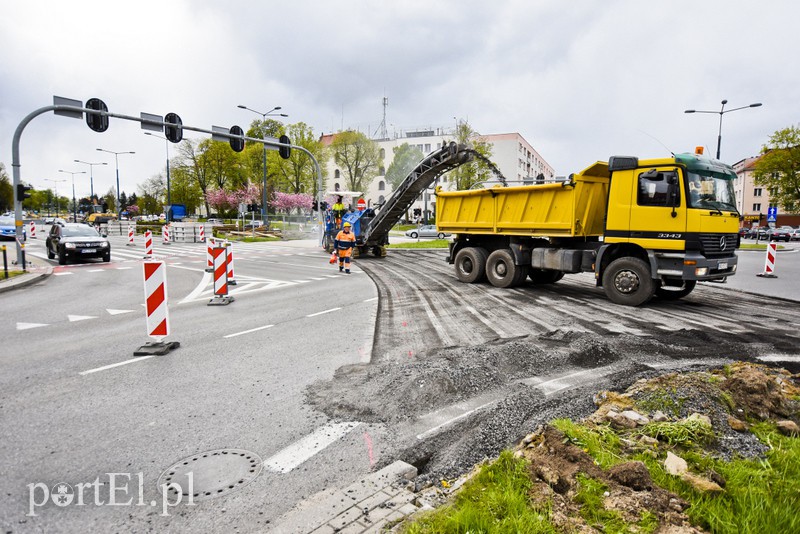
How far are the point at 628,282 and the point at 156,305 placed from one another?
8.33m

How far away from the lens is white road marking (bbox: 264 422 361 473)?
121 inches

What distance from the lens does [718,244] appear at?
8.41 metres

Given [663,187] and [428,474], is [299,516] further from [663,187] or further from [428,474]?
[663,187]

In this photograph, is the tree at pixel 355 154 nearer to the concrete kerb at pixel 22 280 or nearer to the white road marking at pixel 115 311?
the concrete kerb at pixel 22 280

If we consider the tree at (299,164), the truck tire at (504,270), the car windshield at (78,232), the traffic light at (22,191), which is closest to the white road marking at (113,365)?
the truck tire at (504,270)

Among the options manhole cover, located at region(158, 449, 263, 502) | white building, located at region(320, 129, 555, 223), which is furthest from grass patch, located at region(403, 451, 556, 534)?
white building, located at region(320, 129, 555, 223)

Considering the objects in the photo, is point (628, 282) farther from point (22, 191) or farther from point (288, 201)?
point (288, 201)

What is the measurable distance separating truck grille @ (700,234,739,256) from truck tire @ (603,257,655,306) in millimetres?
1026

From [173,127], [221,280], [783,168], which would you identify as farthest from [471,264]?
[783,168]

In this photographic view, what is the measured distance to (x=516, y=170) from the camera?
74875mm

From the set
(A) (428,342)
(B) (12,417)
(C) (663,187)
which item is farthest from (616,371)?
(B) (12,417)

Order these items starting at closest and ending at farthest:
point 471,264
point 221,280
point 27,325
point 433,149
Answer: point 27,325, point 221,280, point 471,264, point 433,149

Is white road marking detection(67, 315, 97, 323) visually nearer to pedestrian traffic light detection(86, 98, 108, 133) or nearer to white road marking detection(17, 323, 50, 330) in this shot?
white road marking detection(17, 323, 50, 330)

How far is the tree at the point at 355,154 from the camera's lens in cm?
6475
